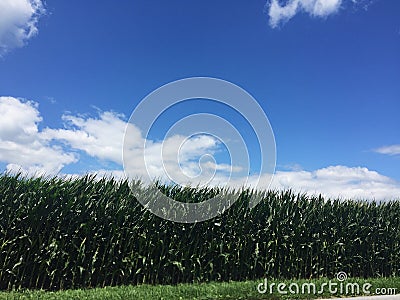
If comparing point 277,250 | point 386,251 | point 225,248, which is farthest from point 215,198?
point 386,251

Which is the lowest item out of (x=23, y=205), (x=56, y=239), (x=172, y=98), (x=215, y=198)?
(x=56, y=239)

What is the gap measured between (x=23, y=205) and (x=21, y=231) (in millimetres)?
Result: 575

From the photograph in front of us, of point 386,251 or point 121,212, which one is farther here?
point 386,251

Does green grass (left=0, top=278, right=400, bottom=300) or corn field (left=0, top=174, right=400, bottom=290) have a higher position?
corn field (left=0, top=174, right=400, bottom=290)

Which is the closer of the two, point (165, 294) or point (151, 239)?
point (165, 294)

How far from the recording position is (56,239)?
10.0 m

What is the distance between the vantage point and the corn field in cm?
984

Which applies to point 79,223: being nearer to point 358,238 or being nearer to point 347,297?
point 347,297

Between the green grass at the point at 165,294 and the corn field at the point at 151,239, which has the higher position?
the corn field at the point at 151,239

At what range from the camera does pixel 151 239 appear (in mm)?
10789

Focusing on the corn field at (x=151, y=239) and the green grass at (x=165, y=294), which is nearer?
the green grass at (x=165, y=294)

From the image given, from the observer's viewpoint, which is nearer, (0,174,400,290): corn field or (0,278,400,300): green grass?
(0,278,400,300): green grass

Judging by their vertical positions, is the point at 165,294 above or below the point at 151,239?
below

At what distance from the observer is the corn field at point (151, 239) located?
9836 mm
